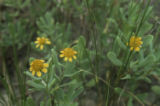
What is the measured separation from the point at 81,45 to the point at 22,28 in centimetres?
86

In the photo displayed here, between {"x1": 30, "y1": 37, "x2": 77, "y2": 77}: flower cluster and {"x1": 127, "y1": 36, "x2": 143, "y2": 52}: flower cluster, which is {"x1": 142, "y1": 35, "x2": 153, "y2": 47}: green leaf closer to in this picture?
{"x1": 127, "y1": 36, "x2": 143, "y2": 52}: flower cluster

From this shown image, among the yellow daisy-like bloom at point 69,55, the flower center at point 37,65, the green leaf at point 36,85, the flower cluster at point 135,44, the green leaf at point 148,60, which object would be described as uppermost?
the flower cluster at point 135,44

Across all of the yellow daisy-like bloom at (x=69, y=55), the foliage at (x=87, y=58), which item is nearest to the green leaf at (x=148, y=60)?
the foliage at (x=87, y=58)

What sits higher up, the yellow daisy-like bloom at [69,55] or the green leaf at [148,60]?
the yellow daisy-like bloom at [69,55]

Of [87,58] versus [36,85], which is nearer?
[36,85]

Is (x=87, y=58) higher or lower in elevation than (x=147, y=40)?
lower

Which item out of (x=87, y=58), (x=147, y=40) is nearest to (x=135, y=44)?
(x=147, y=40)

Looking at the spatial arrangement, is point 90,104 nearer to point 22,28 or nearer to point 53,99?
point 53,99

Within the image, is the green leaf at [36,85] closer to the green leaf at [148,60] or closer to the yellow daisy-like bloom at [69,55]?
the yellow daisy-like bloom at [69,55]

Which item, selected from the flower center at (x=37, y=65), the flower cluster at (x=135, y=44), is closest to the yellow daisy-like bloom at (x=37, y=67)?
the flower center at (x=37, y=65)

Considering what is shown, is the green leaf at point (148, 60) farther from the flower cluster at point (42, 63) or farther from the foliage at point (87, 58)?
the flower cluster at point (42, 63)

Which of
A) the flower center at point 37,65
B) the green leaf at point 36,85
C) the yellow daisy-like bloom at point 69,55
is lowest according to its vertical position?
the green leaf at point 36,85

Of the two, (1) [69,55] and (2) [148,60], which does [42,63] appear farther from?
(2) [148,60]

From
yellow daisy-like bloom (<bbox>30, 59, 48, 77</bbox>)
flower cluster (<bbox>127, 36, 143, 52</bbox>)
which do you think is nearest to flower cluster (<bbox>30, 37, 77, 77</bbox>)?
yellow daisy-like bloom (<bbox>30, 59, 48, 77</bbox>)
